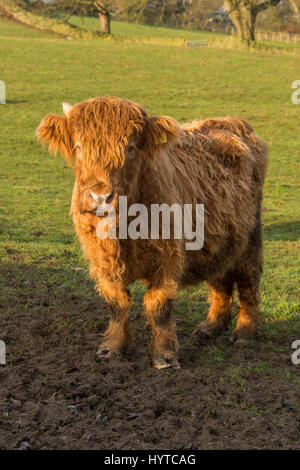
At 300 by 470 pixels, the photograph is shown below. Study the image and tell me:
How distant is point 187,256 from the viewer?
4.84 meters

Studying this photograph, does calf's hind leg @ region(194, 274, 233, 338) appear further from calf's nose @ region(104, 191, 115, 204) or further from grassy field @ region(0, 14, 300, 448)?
calf's nose @ region(104, 191, 115, 204)

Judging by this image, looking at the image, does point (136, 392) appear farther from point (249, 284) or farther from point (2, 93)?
point (2, 93)

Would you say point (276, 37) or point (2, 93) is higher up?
point (276, 37)

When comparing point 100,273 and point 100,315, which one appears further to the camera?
point 100,315

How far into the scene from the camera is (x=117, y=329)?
482 centimetres

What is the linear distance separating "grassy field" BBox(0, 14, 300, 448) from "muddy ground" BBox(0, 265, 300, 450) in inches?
4.0

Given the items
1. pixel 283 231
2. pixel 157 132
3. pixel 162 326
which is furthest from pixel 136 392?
pixel 283 231

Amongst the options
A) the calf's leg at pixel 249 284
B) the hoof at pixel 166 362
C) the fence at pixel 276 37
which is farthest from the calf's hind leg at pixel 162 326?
the fence at pixel 276 37

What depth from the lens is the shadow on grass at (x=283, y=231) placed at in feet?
35.2

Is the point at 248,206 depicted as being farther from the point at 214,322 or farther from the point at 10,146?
the point at 10,146

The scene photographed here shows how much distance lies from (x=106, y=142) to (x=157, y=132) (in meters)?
0.45

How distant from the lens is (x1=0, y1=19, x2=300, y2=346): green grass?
7.24 meters

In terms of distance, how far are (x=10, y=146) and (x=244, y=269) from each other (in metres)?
15.5
